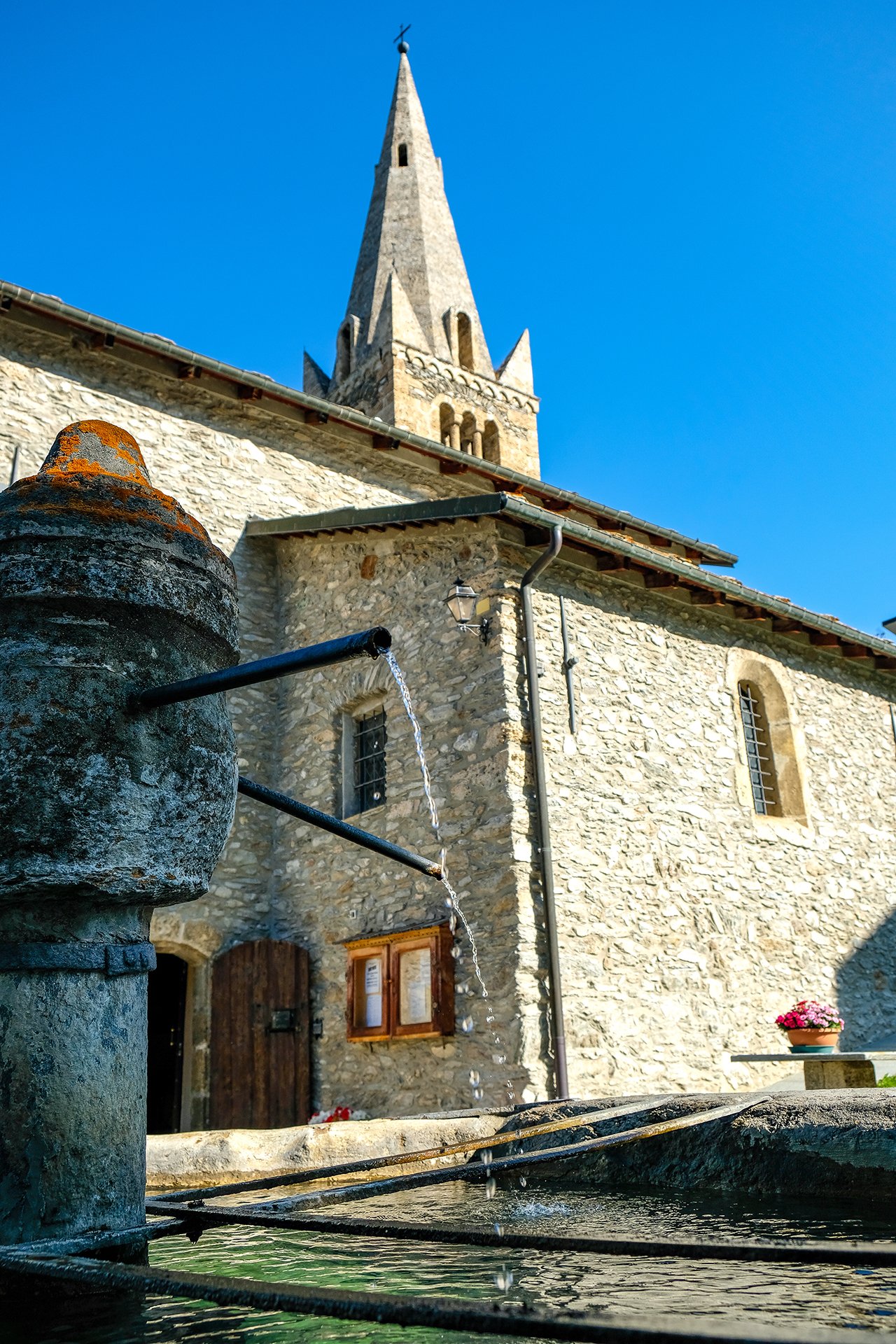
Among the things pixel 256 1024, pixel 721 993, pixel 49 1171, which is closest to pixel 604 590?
pixel 721 993

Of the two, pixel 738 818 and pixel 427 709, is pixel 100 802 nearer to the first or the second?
pixel 427 709

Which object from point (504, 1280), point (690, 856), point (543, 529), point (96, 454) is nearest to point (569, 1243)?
point (504, 1280)

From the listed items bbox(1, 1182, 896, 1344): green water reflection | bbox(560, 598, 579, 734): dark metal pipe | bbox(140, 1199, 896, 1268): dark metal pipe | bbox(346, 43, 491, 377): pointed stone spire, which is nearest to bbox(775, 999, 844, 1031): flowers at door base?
bbox(560, 598, 579, 734): dark metal pipe

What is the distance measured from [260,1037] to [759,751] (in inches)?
227

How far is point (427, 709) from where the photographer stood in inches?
369

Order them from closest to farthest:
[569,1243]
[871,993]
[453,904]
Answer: [569,1243], [453,904], [871,993]

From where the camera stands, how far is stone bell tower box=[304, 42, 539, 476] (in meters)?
24.2

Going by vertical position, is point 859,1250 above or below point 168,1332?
above

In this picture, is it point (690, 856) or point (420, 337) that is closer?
point (690, 856)

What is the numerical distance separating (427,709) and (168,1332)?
7659mm

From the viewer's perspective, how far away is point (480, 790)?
870cm

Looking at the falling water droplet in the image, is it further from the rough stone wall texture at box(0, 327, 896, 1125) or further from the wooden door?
the wooden door

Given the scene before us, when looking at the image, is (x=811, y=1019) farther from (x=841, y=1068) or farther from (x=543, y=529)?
(x=543, y=529)

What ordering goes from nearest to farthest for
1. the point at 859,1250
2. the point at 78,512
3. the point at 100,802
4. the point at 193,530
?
1. the point at 859,1250
2. the point at 100,802
3. the point at 78,512
4. the point at 193,530
